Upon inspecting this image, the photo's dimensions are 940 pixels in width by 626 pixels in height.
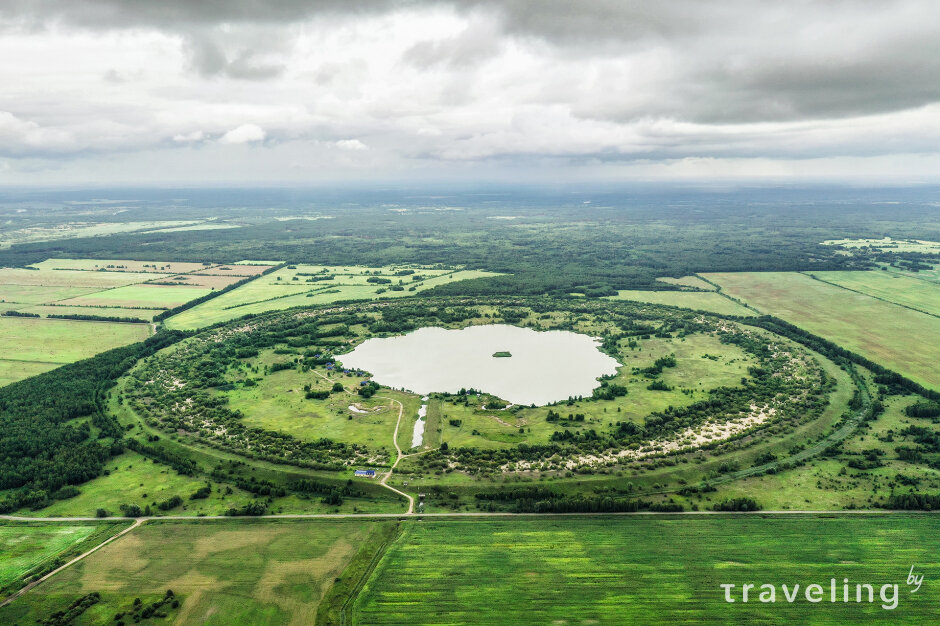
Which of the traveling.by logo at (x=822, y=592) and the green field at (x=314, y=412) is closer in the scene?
the traveling.by logo at (x=822, y=592)

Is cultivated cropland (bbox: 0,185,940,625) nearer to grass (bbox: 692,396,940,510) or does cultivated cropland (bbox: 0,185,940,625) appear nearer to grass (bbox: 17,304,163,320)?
grass (bbox: 692,396,940,510)

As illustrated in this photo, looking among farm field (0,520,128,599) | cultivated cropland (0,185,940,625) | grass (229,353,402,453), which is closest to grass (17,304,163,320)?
cultivated cropland (0,185,940,625)

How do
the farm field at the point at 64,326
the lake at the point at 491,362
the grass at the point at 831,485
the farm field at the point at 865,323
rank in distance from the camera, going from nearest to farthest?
the grass at the point at 831,485 → the lake at the point at 491,362 → the farm field at the point at 865,323 → the farm field at the point at 64,326

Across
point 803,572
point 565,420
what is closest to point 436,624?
point 803,572

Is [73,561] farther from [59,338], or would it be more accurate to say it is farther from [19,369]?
[59,338]

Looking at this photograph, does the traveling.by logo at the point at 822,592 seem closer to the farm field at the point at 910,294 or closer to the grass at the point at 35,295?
the farm field at the point at 910,294

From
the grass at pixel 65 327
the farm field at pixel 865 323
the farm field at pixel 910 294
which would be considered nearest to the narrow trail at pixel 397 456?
the grass at pixel 65 327

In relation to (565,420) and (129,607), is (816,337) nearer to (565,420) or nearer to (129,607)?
(565,420)

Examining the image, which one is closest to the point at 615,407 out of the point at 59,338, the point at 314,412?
the point at 314,412
